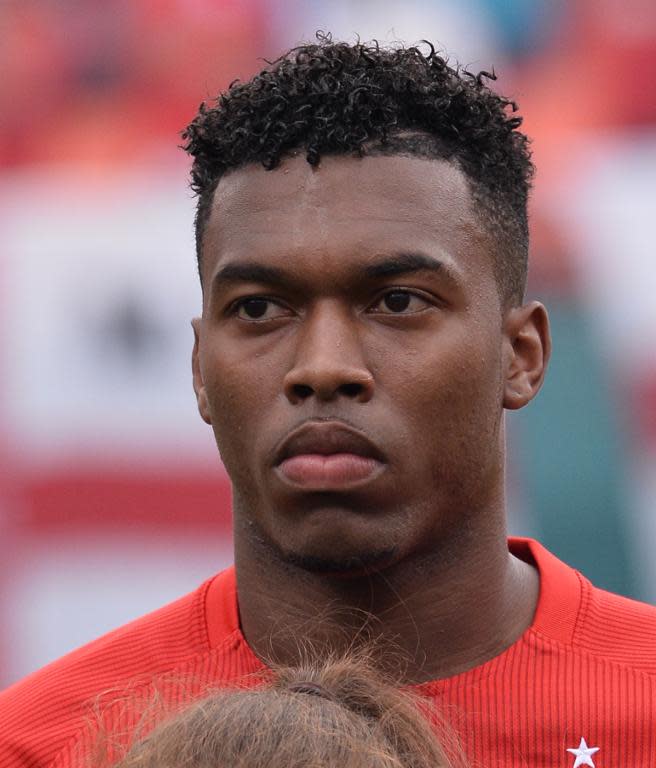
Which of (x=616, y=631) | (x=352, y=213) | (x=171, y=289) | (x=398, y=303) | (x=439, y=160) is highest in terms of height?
(x=171, y=289)

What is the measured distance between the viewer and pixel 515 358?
104 inches

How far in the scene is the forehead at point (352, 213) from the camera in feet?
7.88

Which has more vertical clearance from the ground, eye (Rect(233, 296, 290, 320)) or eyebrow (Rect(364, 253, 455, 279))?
eyebrow (Rect(364, 253, 455, 279))

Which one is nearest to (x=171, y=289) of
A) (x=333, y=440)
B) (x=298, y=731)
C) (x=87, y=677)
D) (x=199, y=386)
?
(x=199, y=386)

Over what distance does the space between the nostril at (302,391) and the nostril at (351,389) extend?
5 centimetres

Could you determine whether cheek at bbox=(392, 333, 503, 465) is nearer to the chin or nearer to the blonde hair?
the chin

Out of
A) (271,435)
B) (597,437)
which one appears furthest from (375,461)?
(597,437)

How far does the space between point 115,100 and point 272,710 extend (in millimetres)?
4587

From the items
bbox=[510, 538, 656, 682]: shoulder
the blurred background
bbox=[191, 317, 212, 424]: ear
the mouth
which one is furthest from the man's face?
the blurred background

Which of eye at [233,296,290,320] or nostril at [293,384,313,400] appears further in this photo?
eye at [233,296,290,320]

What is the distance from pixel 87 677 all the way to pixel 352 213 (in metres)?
0.99

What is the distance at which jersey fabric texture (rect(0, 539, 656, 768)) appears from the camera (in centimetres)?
242

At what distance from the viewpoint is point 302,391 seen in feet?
7.70

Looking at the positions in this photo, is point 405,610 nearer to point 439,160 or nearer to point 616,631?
point 616,631
